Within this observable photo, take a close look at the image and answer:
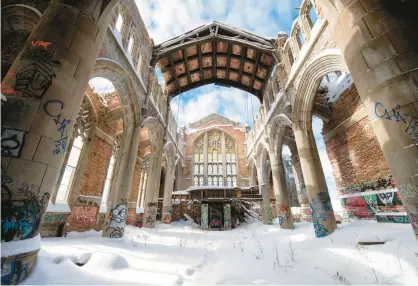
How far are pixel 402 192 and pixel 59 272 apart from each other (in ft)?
19.6

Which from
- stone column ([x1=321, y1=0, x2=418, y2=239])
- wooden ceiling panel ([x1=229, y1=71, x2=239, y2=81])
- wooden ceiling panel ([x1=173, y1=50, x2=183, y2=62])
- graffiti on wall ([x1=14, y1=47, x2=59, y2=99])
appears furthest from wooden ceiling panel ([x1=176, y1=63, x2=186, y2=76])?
stone column ([x1=321, y1=0, x2=418, y2=239])

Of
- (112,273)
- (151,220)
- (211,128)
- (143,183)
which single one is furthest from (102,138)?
(211,128)

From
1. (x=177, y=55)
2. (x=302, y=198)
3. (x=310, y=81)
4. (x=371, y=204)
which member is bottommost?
(x=371, y=204)

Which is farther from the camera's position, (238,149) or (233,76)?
(238,149)

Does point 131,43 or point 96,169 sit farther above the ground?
point 131,43

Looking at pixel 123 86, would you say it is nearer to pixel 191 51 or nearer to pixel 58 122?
pixel 58 122

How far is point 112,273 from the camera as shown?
11.0 feet

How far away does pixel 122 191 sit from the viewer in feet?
27.7

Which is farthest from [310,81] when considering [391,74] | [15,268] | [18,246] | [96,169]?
[96,169]

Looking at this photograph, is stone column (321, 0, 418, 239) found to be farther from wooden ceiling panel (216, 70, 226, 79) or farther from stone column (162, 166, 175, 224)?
stone column (162, 166, 175, 224)

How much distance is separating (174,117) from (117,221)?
39.9ft

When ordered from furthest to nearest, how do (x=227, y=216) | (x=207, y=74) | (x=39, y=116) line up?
1. (x=207, y=74)
2. (x=227, y=216)
3. (x=39, y=116)

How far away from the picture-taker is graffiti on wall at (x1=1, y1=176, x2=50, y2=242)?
2.60m

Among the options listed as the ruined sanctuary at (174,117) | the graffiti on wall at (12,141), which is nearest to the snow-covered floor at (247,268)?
the ruined sanctuary at (174,117)
